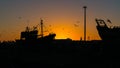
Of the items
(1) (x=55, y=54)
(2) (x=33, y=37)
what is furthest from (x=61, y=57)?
(2) (x=33, y=37)

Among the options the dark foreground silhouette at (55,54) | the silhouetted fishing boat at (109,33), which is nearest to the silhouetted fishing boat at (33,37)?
the dark foreground silhouette at (55,54)

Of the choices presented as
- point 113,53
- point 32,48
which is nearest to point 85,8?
point 32,48

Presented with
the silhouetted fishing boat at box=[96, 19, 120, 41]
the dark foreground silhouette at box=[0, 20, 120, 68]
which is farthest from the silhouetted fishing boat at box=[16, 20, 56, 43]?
the silhouetted fishing boat at box=[96, 19, 120, 41]

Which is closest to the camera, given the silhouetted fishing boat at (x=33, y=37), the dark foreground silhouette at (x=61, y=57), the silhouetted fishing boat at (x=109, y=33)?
the dark foreground silhouette at (x=61, y=57)

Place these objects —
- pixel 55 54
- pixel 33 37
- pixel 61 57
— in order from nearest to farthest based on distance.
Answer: pixel 61 57
pixel 55 54
pixel 33 37

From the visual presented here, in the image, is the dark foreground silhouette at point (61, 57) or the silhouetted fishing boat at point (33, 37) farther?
the silhouetted fishing boat at point (33, 37)

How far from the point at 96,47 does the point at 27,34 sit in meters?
15.7

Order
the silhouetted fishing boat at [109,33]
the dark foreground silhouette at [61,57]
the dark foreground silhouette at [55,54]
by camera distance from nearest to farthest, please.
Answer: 1. the dark foreground silhouette at [61,57]
2. the dark foreground silhouette at [55,54]
3. the silhouetted fishing boat at [109,33]

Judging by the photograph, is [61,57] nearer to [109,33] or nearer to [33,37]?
[109,33]

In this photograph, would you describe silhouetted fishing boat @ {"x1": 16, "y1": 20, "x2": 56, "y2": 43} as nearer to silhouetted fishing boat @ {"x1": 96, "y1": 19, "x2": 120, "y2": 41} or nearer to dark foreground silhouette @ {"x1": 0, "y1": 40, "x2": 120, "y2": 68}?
dark foreground silhouette @ {"x1": 0, "y1": 40, "x2": 120, "y2": 68}

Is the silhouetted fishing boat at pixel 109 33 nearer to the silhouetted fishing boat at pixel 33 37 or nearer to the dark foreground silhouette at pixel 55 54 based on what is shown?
the dark foreground silhouette at pixel 55 54

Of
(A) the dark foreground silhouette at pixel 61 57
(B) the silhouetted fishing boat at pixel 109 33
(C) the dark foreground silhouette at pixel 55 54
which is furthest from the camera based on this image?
(B) the silhouetted fishing boat at pixel 109 33

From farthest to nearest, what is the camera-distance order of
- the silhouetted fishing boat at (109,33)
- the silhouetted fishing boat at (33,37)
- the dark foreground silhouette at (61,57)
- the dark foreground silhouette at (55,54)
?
the silhouetted fishing boat at (33,37) → the silhouetted fishing boat at (109,33) → the dark foreground silhouette at (55,54) → the dark foreground silhouette at (61,57)

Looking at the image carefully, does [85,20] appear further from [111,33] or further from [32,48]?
[111,33]
